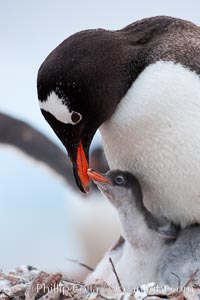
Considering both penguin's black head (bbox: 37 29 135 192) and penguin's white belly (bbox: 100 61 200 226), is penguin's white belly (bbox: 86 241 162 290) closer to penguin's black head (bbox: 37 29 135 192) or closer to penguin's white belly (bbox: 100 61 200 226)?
penguin's white belly (bbox: 100 61 200 226)

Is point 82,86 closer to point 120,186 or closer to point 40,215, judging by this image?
point 120,186

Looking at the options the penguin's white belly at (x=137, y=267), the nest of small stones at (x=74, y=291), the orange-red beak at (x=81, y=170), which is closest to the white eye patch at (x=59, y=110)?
the orange-red beak at (x=81, y=170)

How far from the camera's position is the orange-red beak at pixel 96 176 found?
333cm

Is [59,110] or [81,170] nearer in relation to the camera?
[59,110]

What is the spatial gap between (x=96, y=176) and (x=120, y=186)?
12cm

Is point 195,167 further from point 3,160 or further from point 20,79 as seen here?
point 20,79

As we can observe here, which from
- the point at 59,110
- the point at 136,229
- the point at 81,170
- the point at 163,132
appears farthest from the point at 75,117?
the point at 136,229

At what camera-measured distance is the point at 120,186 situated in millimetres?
3471

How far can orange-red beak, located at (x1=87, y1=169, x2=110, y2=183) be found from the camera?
3333mm

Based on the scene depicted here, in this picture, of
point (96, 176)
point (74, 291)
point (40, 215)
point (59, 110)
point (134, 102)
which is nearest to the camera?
point (74, 291)

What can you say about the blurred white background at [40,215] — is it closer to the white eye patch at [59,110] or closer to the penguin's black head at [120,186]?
the penguin's black head at [120,186]

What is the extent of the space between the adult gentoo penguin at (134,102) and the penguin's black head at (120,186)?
42 mm

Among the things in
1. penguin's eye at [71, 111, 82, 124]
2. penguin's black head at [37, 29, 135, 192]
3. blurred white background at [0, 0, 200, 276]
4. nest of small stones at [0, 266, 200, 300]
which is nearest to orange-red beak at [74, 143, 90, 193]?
penguin's black head at [37, 29, 135, 192]

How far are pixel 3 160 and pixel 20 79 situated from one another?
270cm
